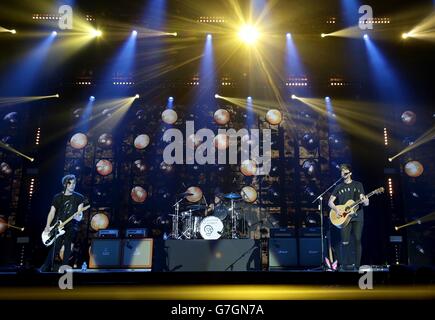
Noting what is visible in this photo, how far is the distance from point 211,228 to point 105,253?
1.97 m

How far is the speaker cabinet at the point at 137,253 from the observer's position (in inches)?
273

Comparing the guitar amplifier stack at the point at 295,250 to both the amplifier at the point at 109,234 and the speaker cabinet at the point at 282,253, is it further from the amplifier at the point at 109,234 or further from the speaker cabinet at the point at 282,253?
the amplifier at the point at 109,234

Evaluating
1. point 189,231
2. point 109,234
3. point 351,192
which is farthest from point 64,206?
point 351,192

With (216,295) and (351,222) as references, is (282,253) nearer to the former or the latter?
(351,222)

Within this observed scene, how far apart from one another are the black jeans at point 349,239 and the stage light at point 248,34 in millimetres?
4419

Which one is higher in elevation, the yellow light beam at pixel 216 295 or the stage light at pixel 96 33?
the stage light at pixel 96 33

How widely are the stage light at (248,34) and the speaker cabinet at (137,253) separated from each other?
477 cm

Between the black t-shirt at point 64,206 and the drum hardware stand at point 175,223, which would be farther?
the drum hardware stand at point 175,223

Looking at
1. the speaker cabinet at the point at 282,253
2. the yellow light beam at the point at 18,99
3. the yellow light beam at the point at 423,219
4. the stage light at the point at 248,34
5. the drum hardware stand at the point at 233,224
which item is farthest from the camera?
the yellow light beam at the point at 18,99

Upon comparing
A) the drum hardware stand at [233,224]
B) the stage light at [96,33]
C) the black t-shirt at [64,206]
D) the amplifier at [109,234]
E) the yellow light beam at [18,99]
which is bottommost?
the amplifier at [109,234]

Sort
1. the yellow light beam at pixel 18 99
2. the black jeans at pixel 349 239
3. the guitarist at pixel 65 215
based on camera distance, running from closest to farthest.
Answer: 1. the black jeans at pixel 349 239
2. the guitarist at pixel 65 215
3. the yellow light beam at pixel 18 99

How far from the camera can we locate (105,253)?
702cm

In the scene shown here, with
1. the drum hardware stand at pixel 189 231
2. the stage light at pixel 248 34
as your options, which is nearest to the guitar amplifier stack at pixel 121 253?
the drum hardware stand at pixel 189 231
